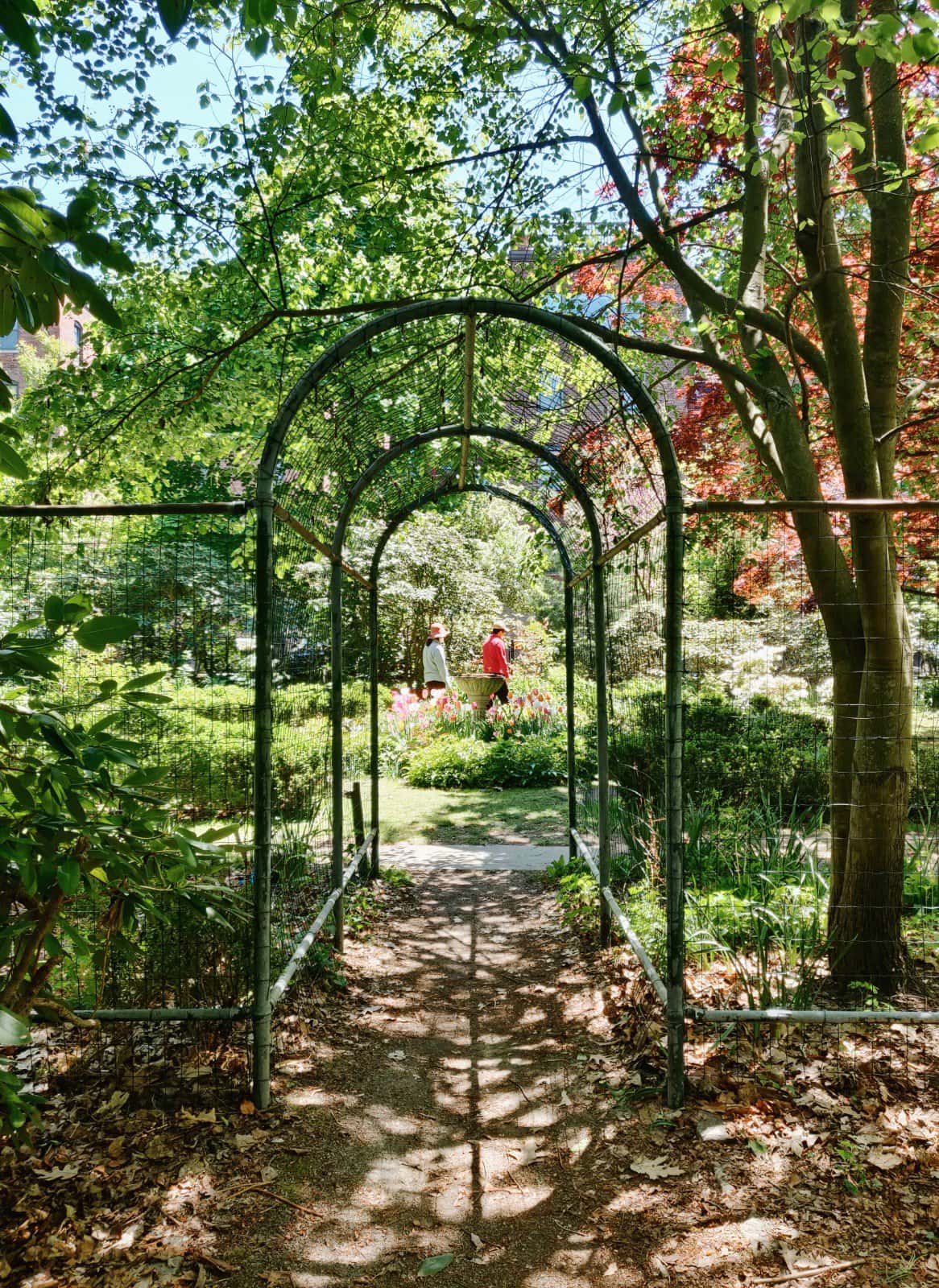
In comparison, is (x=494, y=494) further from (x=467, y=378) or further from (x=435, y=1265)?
(x=435, y=1265)

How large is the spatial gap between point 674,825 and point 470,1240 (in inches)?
59.1

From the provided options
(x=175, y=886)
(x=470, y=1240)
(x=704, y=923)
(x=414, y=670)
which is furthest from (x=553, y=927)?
(x=414, y=670)

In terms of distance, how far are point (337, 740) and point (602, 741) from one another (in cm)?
157

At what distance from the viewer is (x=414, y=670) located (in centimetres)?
1694

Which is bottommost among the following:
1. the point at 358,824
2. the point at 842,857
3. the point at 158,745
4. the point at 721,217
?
the point at 358,824

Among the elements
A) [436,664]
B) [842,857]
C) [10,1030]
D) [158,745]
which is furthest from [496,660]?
[10,1030]

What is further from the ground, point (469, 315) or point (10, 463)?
point (469, 315)

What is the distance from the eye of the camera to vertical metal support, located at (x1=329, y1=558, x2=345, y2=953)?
4.89 meters

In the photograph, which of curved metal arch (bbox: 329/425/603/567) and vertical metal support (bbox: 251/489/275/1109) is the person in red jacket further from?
vertical metal support (bbox: 251/489/275/1109)

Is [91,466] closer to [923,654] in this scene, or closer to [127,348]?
[127,348]

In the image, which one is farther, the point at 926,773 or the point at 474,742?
the point at 474,742

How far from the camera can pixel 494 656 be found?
12.4 metres

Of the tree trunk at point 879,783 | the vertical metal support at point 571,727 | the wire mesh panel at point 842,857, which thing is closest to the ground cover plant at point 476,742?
the vertical metal support at point 571,727

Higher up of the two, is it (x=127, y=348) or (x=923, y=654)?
(x=127, y=348)
